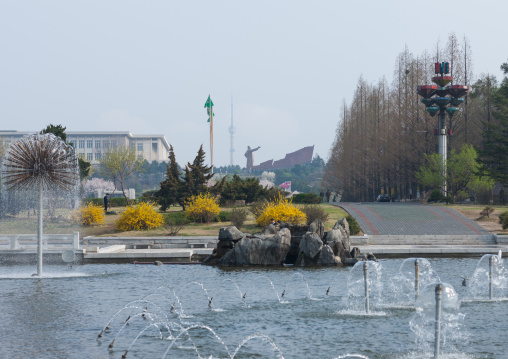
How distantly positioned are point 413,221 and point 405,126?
108 feet

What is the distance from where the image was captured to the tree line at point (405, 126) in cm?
6912

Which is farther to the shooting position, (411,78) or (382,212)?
(411,78)

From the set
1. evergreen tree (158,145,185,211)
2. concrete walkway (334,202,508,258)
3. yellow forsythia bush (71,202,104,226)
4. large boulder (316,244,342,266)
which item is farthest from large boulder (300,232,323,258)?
evergreen tree (158,145,185,211)

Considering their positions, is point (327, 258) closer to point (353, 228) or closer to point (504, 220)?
point (353, 228)

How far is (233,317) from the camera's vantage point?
17172 millimetres

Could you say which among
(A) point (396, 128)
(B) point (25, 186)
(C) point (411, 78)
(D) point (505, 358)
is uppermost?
(C) point (411, 78)

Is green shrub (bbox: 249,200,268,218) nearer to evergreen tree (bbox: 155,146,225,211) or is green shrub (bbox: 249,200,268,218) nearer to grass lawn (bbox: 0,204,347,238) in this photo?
grass lawn (bbox: 0,204,347,238)

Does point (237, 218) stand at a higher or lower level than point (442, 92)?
lower

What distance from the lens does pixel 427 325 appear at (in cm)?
1437

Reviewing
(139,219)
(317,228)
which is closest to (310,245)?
(317,228)

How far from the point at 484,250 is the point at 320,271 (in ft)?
31.5

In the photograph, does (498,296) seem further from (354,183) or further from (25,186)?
(354,183)

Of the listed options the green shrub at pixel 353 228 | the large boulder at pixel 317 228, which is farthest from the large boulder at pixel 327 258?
the green shrub at pixel 353 228

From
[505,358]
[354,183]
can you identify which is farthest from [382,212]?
[354,183]
